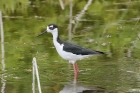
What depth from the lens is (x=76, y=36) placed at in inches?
456

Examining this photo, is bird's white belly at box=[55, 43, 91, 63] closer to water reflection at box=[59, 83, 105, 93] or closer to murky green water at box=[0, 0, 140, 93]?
murky green water at box=[0, 0, 140, 93]

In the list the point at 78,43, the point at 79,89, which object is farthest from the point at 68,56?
the point at 78,43

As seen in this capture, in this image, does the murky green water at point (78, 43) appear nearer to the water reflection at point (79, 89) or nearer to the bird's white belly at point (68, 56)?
the water reflection at point (79, 89)

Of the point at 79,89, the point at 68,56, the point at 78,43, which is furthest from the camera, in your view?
the point at 78,43

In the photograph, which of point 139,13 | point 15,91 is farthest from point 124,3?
point 15,91

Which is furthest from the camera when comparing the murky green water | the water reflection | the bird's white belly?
the bird's white belly

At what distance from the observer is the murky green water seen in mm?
8094

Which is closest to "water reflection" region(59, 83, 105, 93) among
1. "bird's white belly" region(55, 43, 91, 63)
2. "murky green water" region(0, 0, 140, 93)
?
"murky green water" region(0, 0, 140, 93)

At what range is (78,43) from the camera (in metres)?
11.0

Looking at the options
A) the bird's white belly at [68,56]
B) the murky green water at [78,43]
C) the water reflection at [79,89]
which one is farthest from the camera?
the bird's white belly at [68,56]

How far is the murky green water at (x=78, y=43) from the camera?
8094 millimetres

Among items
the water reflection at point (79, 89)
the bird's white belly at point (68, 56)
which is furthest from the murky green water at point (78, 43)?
the bird's white belly at point (68, 56)

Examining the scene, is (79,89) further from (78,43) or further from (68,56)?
(78,43)

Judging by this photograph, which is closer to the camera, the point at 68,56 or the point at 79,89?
the point at 79,89
